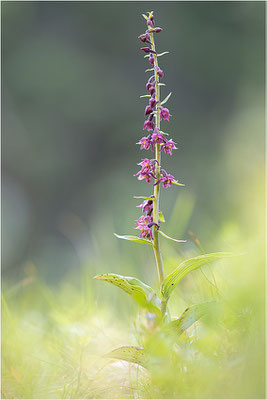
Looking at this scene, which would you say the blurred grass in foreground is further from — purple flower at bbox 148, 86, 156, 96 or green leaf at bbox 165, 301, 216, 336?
purple flower at bbox 148, 86, 156, 96

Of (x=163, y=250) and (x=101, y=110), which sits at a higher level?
(x=101, y=110)

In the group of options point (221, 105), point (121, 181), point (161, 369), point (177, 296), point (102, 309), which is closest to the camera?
point (161, 369)

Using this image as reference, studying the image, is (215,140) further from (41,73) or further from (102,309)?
(102,309)

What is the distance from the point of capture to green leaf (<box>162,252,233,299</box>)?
2.49ft

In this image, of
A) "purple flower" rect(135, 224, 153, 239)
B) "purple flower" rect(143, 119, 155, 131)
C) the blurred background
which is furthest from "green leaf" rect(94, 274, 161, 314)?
the blurred background

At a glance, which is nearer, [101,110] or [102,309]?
[102,309]

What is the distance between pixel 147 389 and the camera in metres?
0.70

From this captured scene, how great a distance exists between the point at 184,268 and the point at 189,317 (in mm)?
91

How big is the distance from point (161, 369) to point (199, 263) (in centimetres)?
23

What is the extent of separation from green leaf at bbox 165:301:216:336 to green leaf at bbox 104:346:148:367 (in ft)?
0.22

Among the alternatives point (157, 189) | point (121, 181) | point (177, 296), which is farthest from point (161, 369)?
point (121, 181)

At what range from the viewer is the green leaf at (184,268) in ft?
2.49

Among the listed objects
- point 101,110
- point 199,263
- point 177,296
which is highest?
point 101,110

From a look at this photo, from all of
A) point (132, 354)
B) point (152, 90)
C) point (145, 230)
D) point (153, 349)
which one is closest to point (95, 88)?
point (152, 90)
